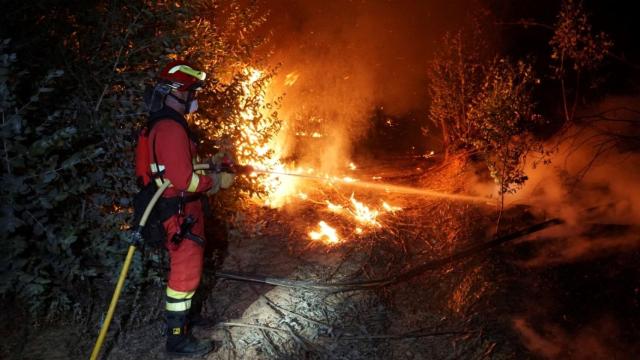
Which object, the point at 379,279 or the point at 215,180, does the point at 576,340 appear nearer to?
the point at 379,279

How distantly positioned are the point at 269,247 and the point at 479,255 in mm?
3260

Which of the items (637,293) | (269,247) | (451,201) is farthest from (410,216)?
(637,293)

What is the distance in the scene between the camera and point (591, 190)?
823 centimetres

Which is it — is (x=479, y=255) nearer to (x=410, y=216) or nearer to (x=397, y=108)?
(x=410, y=216)

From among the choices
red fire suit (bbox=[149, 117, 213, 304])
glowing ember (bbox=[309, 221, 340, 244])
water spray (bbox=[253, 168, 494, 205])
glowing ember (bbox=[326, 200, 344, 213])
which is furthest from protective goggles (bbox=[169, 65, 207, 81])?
glowing ember (bbox=[326, 200, 344, 213])

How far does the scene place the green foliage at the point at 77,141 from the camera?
4.27m

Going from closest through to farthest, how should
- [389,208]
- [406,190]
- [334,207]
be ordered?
[389,208] → [334,207] → [406,190]

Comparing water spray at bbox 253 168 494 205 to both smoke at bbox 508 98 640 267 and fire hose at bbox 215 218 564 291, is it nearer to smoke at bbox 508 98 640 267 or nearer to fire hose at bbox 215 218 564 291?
smoke at bbox 508 98 640 267

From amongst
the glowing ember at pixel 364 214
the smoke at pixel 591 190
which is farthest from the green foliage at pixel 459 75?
the glowing ember at pixel 364 214

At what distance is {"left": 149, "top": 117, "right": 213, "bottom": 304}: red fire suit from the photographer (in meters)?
4.06

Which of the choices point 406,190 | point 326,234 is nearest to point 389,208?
point 406,190

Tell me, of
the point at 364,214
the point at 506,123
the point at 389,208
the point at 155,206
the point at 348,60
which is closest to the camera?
the point at 155,206

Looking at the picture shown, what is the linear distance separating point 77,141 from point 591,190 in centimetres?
864

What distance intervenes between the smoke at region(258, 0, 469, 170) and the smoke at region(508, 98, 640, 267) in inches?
203
